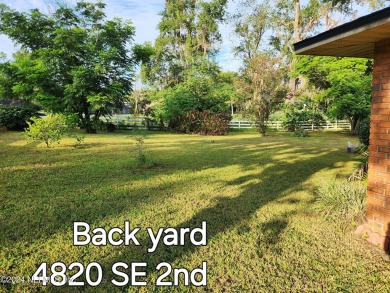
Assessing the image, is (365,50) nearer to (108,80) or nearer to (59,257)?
(59,257)

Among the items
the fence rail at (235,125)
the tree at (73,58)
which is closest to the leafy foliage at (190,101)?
the fence rail at (235,125)

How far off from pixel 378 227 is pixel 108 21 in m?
20.0

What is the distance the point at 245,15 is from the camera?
30297 mm

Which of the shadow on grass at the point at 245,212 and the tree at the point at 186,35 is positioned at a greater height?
the tree at the point at 186,35

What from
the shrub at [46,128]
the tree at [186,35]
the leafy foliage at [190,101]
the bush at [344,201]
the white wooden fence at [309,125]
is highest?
the tree at [186,35]

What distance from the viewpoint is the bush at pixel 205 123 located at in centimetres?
1923

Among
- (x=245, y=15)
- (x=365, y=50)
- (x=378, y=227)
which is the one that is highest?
(x=245, y=15)

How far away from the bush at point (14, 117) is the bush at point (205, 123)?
11261mm

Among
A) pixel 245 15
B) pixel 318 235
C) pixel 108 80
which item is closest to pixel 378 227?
pixel 318 235

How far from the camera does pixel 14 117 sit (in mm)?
18672

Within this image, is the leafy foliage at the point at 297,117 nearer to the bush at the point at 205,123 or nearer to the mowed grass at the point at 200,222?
the bush at the point at 205,123

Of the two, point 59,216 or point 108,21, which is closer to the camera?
point 59,216

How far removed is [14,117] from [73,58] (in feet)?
19.5

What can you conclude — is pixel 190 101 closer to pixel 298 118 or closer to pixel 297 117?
pixel 297 117
